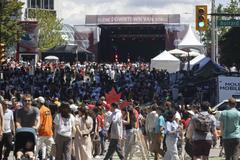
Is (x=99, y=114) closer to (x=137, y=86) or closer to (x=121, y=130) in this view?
Result: (x=121, y=130)

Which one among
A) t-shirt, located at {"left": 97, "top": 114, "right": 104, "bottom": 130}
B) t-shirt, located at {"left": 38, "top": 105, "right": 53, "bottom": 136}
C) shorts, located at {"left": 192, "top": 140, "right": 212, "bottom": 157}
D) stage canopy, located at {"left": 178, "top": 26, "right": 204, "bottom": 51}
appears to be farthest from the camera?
stage canopy, located at {"left": 178, "top": 26, "right": 204, "bottom": 51}

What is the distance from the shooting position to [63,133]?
17.8 m

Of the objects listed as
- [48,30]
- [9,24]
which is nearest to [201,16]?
[9,24]

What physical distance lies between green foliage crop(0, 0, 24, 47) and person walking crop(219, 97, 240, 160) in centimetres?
4809

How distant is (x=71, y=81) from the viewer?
53.7 metres

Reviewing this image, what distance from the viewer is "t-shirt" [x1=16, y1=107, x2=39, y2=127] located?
17.2 meters

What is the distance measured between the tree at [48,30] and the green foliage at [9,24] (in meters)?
48.8

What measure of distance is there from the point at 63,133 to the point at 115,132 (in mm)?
2301

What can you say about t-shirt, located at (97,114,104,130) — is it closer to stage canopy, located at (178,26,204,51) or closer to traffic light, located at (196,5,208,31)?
traffic light, located at (196,5,208,31)

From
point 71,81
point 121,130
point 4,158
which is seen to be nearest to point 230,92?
point 121,130

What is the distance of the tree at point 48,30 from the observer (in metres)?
117

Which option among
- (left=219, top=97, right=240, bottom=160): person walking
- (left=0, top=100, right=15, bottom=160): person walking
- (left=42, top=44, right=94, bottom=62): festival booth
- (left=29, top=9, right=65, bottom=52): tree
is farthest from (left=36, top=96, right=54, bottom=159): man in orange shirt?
(left=29, top=9, right=65, bottom=52): tree

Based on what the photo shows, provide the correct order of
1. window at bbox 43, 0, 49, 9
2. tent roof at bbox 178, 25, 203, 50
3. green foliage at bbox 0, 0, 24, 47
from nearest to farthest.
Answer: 1. green foliage at bbox 0, 0, 24, 47
2. tent roof at bbox 178, 25, 203, 50
3. window at bbox 43, 0, 49, 9

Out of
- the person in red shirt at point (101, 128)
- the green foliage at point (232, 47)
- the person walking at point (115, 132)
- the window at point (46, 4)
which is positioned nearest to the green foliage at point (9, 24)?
the green foliage at point (232, 47)
